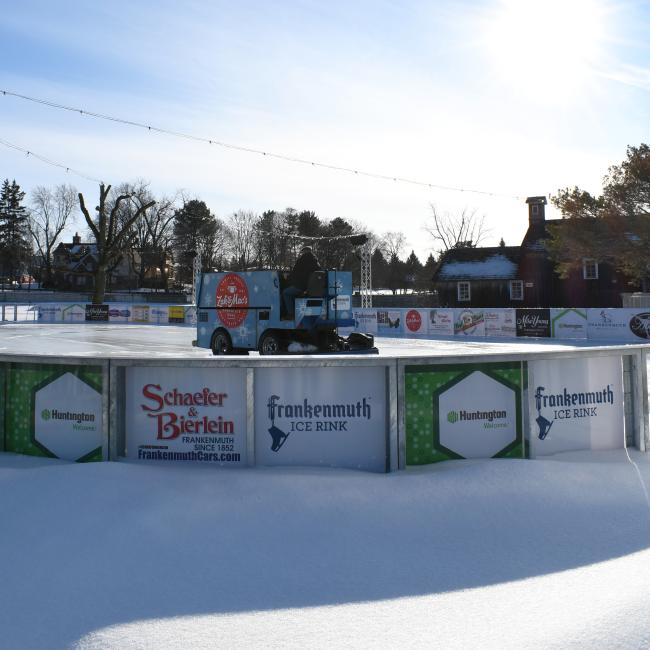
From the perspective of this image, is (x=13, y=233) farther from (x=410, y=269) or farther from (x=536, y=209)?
(x=536, y=209)

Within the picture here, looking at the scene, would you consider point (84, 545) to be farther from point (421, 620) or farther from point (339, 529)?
point (421, 620)

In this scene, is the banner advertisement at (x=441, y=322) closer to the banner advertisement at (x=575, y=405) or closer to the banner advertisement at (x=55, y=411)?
the banner advertisement at (x=575, y=405)

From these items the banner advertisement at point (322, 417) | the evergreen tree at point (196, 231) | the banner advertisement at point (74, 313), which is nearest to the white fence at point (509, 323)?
the banner advertisement at point (74, 313)

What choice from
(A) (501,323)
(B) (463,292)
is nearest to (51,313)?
(A) (501,323)

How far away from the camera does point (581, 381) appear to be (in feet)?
21.9

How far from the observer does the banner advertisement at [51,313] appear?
1624 inches

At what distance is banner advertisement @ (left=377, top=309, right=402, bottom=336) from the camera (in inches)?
1246

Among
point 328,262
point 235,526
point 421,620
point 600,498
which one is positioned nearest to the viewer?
point 421,620

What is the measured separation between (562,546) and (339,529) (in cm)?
145

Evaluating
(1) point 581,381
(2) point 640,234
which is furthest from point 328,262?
(1) point 581,381

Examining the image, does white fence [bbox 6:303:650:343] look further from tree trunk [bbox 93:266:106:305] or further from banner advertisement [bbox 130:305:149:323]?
tree trunk [bbox 93:266:106:305]

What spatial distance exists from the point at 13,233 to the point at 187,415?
91.3 metres

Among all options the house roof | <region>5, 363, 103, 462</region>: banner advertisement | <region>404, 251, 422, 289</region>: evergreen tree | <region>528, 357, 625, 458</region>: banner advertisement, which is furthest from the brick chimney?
<region>5, 363, 103, 462</region>: banner advertisement

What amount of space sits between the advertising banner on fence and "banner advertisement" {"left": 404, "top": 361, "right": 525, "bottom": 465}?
20.2m
